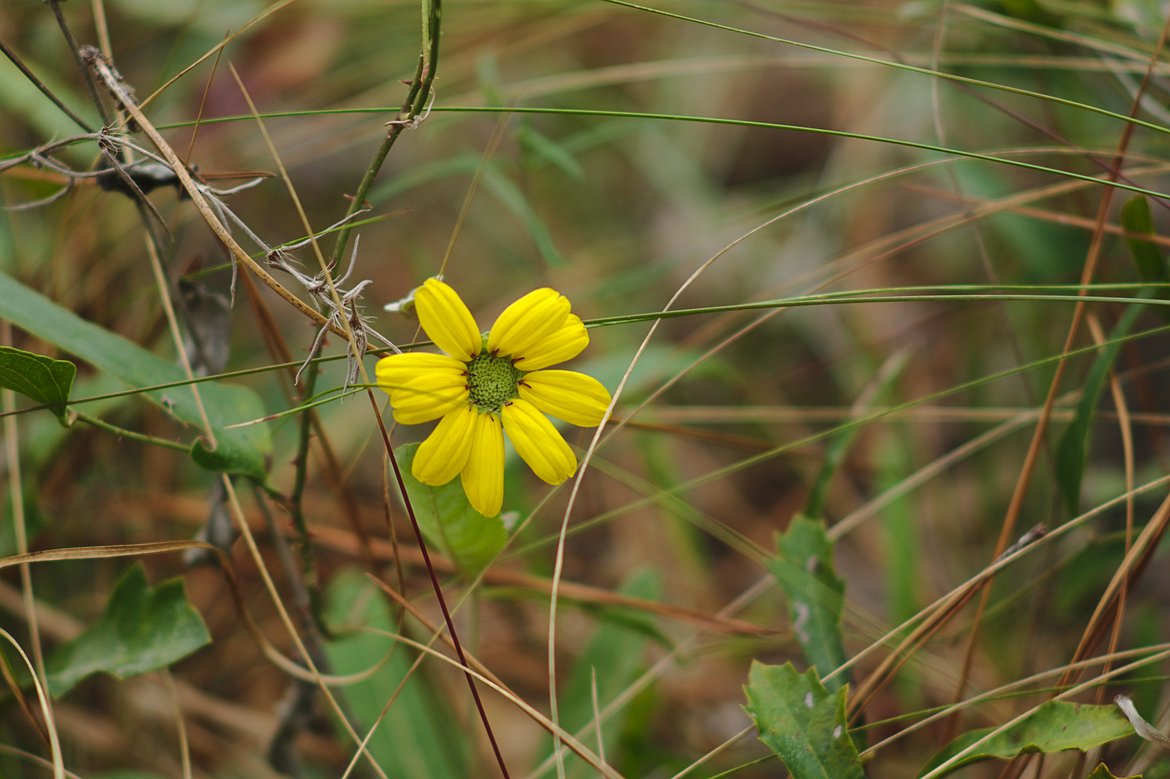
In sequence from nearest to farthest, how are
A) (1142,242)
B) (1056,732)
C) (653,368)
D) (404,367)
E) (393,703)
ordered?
1. (404,367)
2. (1056,732)
3. (1142,242)
4. (393,703)
5. (653,368)

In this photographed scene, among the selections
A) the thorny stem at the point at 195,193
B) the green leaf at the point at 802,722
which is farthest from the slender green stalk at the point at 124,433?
the green leaf at the point at 802,722

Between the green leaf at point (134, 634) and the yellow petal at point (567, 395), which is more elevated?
the yellow petal at point (567, 395)

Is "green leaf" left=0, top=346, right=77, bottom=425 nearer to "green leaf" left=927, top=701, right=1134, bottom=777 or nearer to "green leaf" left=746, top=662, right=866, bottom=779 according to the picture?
"green leaf" left=746, top=662, right=866, bottom=779

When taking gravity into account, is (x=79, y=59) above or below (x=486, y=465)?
above

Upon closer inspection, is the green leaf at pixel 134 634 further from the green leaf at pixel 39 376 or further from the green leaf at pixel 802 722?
the green leaf at pixel 802 722

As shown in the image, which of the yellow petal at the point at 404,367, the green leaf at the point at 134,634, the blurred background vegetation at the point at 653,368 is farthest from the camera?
the blurred background vegetation at the point at 653,368

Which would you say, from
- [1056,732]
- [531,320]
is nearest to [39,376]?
[531,320]

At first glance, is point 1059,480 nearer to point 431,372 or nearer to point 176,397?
point 431,372

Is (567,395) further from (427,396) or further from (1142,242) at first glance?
(1142,242)
